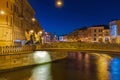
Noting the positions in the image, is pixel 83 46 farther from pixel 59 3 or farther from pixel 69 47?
pixel 59 3

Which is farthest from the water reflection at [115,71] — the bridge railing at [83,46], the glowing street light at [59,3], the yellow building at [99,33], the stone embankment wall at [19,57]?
the yellow building at [99,33]

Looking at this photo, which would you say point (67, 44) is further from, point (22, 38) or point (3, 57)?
point (22, 38)

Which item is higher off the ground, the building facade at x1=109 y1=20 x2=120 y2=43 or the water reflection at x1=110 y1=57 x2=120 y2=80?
the building facade at x1=109 y1=20 x2=120 y2=43

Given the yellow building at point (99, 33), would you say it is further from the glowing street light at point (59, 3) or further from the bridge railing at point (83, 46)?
the glowing street light at point (59, 3)

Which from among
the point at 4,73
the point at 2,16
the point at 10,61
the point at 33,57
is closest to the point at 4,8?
the point at 2,16

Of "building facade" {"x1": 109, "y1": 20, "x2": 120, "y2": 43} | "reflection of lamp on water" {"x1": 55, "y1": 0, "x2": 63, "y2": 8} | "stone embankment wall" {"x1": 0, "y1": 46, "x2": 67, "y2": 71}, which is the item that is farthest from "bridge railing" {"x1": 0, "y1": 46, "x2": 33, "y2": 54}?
"building facade" {"x1": 109, "y1": 20, "x2": 120, "y2": 43}

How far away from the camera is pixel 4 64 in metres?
43.2

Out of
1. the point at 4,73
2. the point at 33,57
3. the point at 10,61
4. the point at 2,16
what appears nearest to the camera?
the point at 4,73

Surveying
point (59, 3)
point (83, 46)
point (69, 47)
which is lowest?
point (69, 47)

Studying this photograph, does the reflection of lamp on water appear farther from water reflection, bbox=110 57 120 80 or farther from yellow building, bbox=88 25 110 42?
yellow building, bbox=88 25 110 42

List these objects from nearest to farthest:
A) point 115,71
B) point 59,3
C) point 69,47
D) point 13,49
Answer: point 59,3
point 115,71
point 13,49
point 69,47

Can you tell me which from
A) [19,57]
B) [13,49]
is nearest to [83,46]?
[19,57]

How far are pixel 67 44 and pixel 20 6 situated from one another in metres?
33.6

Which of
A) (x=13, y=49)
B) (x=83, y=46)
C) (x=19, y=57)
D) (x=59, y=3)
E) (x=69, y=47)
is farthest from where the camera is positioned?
(x=69, y=47)
